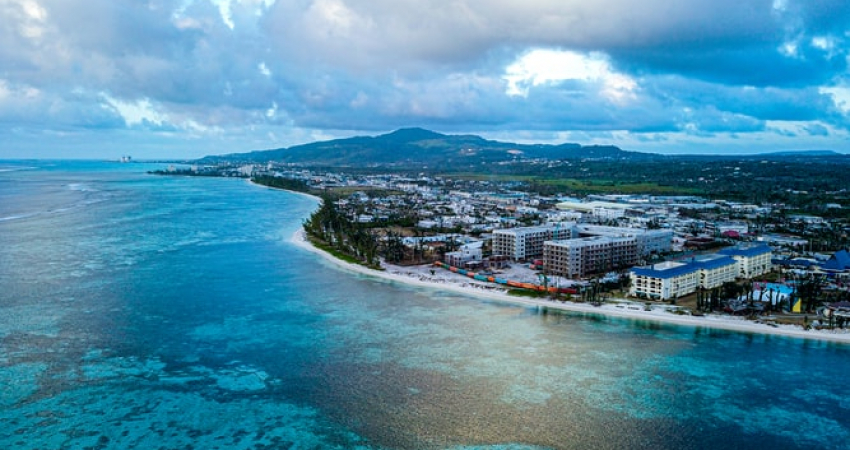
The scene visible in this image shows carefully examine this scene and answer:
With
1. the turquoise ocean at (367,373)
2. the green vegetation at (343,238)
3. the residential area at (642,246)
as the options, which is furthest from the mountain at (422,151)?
the turquoise ocean at (367,373)

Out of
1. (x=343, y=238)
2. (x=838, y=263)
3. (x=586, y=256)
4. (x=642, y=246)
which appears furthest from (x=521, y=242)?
(x=838, y=263)

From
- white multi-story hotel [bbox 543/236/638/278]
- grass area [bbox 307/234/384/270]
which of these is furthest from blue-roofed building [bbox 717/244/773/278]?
grass area [bbox 307/234/384/270]

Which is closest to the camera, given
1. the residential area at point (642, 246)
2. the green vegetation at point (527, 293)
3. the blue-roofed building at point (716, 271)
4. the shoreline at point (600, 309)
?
the shoreline at point (600, 309)

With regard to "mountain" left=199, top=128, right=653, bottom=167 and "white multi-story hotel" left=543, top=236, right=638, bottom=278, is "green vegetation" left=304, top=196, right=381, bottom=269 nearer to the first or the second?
"white multi-story hotel" left=543, top=236, right=638, bottom=278

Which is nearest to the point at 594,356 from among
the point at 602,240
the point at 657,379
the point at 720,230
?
the point at 657,379

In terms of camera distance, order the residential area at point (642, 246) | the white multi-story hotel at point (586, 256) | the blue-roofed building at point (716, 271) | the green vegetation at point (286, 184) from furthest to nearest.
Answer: the green vegetation at point (286, 184) < the white multi-story hotel at point (586, 256) < the blue-roofed building at point (716, 271) < the residential area at point (642, 246)

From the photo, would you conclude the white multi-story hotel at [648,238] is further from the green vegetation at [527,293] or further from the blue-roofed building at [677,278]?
the green vegetation at [527,293]

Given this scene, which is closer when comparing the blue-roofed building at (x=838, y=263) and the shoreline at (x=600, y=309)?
the shoreline at (x=600, y=309)

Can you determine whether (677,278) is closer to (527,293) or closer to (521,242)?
(527,293)
